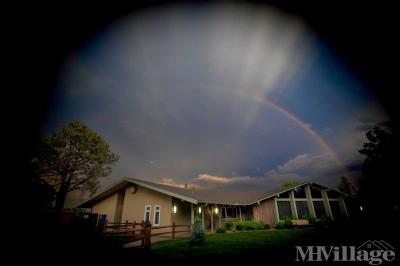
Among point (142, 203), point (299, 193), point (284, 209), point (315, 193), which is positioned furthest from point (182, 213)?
point (315, 193)

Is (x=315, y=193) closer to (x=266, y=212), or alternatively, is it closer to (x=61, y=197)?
(x=266, y=212)

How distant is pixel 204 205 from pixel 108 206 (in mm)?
10261

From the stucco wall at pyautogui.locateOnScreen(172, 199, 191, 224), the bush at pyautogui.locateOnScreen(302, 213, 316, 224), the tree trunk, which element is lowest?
the bush at pyautogui.locateOnScreen(302, 213, 316, 224)

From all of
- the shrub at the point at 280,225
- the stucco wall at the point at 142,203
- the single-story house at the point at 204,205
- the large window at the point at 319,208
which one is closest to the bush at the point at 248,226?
the shrub at the point at 280,225

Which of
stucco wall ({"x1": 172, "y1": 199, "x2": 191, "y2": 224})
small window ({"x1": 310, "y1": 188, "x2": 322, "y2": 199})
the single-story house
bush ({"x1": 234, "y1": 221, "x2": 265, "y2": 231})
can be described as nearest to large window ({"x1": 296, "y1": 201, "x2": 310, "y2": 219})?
the single-story house

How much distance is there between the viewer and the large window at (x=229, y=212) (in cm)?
2213

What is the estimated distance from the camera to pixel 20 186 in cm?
861

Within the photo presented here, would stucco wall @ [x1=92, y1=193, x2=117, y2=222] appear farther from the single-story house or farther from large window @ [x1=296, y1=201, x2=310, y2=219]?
large window @ [x1=296, y1=201, x2=310, y2=219]

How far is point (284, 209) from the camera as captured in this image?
21.8 metres

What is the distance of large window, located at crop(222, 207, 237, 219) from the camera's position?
871 inches

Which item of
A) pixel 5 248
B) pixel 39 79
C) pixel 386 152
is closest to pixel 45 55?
pixel 39 79

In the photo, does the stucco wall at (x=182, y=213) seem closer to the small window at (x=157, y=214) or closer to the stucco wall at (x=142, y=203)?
the stucco wall at (x=142, y=203)

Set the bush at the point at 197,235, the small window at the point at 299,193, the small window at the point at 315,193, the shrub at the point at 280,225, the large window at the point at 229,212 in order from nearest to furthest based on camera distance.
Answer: the bush at the point at 197,235
the shrub at the point at 280,225
the large window at the point at 229,212
the small window at the point at 299,193
the small window at the point at 315,193

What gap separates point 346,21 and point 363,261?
11539 millimetres
